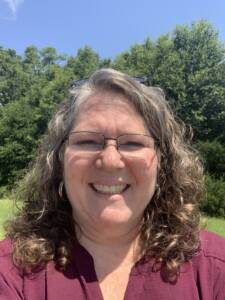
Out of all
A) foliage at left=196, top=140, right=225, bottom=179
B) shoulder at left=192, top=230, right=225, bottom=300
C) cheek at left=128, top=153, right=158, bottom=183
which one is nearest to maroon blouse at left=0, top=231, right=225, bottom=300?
shoulder at left=192, top=230, right=225, bottom=300

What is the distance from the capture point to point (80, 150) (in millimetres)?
2102

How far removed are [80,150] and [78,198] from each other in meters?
0.23

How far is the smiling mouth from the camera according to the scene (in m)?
2.13

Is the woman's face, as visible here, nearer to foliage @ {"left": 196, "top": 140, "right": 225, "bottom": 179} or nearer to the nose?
the nose

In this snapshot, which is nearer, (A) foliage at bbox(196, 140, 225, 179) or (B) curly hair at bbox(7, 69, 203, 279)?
(B) curly hair at bbox(7, 69, 203, 279)

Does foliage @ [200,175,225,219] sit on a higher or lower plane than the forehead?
lower

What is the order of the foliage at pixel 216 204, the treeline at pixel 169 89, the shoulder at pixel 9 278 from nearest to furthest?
the shoulder at pixel 9 278 < the foliage at pixel 216 204 < the treeline at pixel 169 89

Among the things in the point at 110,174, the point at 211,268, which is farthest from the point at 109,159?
the point at 211,268

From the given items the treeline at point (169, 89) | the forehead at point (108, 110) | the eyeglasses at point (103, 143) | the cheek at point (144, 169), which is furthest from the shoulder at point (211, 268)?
the treeline at point (169, 89)

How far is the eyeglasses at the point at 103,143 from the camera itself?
2104mm

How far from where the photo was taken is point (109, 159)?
2.10 meters

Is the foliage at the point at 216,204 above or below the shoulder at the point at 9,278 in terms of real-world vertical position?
below

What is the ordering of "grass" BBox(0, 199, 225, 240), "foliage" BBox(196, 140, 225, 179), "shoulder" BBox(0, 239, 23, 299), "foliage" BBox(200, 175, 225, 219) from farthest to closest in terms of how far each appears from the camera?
1. "foliage" BBox(196, 140, 225, 179)
2. "foliage" BBox(200, 175, 225, 219)
3. "grass" BBox(0, 199, 225, 240)
4. "shoulder" BBox(0, 239, 23, 299)

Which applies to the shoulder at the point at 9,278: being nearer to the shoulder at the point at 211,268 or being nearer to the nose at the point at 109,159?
the nose at the point at 109,159
